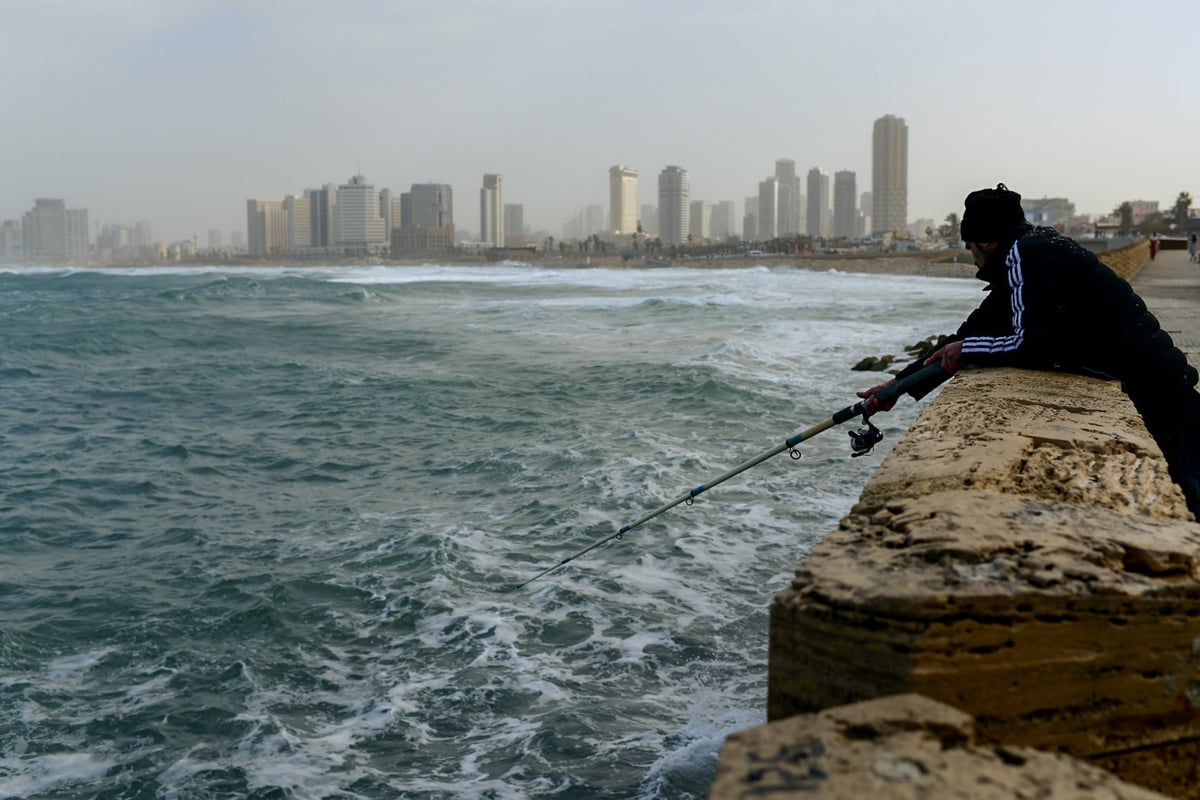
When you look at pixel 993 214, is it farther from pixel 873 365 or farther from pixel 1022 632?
pixel 873 365

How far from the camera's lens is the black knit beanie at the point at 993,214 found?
140 inches

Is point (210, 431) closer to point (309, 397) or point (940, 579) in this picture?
point (309, 397)

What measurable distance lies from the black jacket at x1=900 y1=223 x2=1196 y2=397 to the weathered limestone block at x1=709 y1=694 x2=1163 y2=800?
2.21 metres

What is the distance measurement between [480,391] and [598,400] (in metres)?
2.00

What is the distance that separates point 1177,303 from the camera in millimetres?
14008

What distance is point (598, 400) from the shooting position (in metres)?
12.9

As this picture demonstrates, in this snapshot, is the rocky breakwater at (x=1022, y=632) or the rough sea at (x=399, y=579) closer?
the rocky breakwater at (x=1022, y=632)

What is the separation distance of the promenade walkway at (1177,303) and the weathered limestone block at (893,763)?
695 cm

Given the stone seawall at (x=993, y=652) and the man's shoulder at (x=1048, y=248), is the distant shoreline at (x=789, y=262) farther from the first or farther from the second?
the stone seawall at (x=993, y=652)

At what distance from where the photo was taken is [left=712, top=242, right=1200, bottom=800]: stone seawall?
4.33ft

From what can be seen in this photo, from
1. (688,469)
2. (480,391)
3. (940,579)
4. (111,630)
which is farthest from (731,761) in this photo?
(480,391)

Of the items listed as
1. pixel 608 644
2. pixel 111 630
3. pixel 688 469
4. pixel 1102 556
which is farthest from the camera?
pixel 688 469

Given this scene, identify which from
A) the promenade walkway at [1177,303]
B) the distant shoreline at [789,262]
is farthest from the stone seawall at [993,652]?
the distant shoreline at [789,262]

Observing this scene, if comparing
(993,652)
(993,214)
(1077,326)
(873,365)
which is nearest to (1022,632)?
(993,652)
